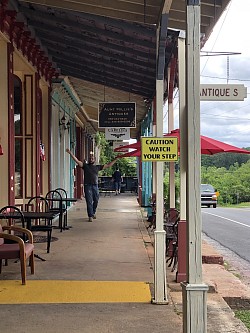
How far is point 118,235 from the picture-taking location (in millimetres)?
10742

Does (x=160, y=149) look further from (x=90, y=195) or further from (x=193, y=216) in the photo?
(x=90, y=195)

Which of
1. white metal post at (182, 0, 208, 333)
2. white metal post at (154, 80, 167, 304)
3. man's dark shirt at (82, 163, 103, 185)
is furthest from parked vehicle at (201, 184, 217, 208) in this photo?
white metal post at (182, 0, 208, 333)

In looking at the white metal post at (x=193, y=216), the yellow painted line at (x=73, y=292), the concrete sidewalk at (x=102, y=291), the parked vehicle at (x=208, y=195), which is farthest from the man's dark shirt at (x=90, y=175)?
the parked vehicle at (x=208, y=195)

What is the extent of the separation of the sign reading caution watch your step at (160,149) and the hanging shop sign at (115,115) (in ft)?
32.5

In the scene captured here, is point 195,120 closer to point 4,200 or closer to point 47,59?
point 4,200

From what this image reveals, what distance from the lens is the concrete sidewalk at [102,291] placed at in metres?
4.77

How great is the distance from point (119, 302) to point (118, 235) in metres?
5.22

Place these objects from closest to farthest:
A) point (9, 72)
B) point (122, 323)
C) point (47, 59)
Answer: point (122, 323), point (9, 72), point (47, 59)

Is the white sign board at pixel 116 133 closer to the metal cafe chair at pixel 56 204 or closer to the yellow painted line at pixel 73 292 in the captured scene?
the metal cafe chair at pixel 56 204

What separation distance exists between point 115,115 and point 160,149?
10.1 metres

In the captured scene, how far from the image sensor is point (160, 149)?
5199mm

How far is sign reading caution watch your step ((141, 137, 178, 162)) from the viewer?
5172 millimetres

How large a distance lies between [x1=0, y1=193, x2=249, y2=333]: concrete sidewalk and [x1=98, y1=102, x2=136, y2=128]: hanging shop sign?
5.28 m

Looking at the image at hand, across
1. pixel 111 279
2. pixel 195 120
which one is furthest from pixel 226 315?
pixel 195 120
